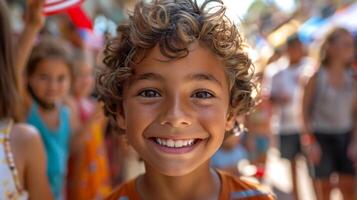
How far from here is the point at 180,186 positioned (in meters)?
1.85

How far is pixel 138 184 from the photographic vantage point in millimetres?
1944

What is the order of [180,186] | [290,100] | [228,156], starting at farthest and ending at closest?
[290,100], [228,156], [180,186]

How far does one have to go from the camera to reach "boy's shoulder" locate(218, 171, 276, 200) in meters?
1.88

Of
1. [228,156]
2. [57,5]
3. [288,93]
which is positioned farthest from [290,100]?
[57,5]

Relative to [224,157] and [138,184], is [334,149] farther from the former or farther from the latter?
[138,184]

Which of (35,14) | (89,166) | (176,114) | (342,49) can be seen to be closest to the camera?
(176,114)

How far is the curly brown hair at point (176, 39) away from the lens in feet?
5.51

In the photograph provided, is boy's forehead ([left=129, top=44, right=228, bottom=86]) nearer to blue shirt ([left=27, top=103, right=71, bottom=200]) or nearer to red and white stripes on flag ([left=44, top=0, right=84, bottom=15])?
red and white stripes on flag ([left=44, top=0, right=84, bottom=15])

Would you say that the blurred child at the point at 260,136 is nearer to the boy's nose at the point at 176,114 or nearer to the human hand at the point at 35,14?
the human hand at the point at 35,14

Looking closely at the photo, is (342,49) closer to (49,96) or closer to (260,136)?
(260,136)

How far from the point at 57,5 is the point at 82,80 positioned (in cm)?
203

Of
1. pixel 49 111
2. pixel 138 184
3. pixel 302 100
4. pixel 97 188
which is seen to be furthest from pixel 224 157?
pixel 138 184

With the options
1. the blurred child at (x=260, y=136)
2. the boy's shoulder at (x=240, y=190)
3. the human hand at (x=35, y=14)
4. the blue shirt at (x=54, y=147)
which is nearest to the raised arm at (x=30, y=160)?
the human hand at (x=35, y=14)

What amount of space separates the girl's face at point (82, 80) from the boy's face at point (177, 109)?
2829 mm
